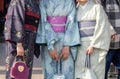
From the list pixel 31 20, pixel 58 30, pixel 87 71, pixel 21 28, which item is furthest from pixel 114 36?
pixel 21 28

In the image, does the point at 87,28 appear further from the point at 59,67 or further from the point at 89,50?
the point at 59,67

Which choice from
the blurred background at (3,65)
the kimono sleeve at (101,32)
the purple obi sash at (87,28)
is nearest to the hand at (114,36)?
the kimono sleeve at (101,32)

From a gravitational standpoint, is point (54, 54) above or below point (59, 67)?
above

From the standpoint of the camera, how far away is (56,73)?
14.4 ft

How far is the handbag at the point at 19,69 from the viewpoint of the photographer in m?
4.05

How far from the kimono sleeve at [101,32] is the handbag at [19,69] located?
0.83 metres

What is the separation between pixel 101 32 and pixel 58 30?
497 mm

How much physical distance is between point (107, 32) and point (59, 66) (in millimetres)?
685

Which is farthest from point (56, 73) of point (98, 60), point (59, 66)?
point (98, 60)

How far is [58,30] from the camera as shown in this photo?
4.26 metres

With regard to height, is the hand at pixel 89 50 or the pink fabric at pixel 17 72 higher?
the hand at pixel 89 50

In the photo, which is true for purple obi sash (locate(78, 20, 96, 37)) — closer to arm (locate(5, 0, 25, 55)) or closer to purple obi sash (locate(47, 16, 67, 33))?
purple obi sash (locate(47, 16, 67, 33))

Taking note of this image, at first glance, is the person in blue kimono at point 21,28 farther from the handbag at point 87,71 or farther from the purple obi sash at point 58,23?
the handbag at point 87,71

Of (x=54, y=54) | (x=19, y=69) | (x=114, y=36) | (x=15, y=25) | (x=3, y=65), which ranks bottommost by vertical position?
(x=3, y=65)
